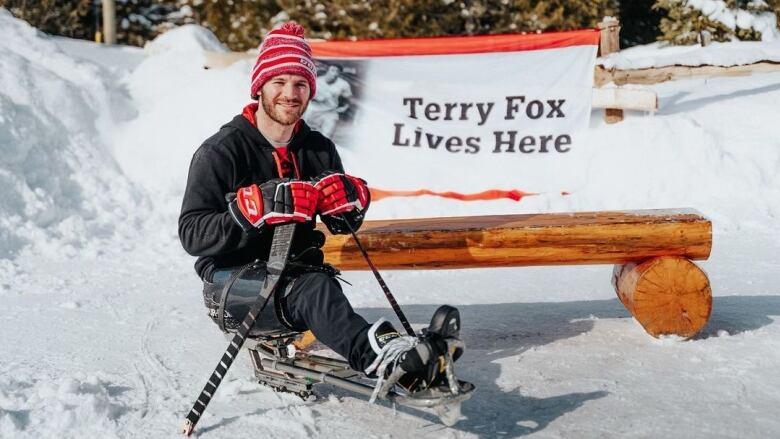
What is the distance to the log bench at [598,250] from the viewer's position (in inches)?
192

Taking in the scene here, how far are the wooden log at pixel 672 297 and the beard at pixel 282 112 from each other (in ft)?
6.73

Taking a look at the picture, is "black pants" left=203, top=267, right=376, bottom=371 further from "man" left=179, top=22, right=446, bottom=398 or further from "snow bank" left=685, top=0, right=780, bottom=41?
"snow bank" left=685, top=0, right=780, bottom=41

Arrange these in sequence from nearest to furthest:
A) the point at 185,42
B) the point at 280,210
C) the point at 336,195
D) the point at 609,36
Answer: the point at 280,210 < the point at 336,195 < the point at 609,36 < the point at 185,42

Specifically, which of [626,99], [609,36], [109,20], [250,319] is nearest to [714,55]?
[609,36]

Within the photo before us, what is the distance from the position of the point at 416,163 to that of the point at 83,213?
11.3 feet

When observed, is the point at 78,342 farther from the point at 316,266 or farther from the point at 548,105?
the point at 548,105

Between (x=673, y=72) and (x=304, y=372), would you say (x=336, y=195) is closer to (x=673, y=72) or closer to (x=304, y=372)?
(x=304, y=372)

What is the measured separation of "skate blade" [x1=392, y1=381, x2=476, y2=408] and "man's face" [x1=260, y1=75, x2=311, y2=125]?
146 cm

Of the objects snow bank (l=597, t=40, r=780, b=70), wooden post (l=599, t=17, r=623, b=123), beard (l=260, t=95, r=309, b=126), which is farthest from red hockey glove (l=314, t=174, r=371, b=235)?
snow bank (l=597, t=40, r=780, b=70)

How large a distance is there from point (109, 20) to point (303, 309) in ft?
48.1

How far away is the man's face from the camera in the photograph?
4.14 m

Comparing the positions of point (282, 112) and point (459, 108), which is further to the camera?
point (459, 108)

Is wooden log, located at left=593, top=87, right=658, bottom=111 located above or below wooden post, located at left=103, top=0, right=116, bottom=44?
below

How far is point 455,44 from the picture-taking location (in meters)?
9.85
